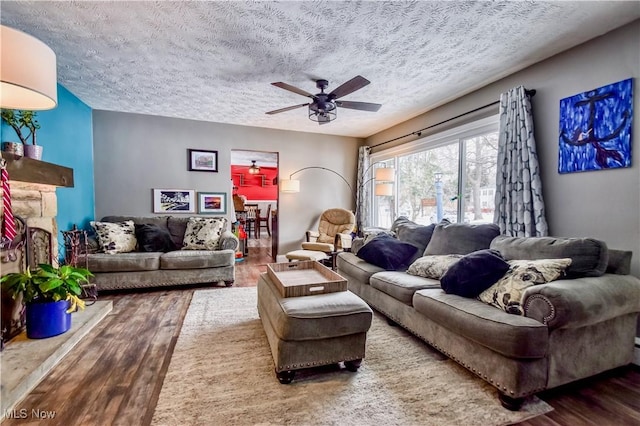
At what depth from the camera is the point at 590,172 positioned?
2486 millimetres

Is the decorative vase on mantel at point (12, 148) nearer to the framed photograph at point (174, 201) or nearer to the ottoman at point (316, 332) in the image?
the ottoman at point (316, 332)

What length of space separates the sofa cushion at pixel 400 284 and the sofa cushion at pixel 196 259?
84.9 inches

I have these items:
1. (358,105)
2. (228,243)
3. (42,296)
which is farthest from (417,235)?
(42,296)

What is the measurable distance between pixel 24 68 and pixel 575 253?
3.23 meters

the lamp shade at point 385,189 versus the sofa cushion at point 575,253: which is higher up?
the lamp shade at point 385,189

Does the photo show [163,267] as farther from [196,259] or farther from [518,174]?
[518,174]

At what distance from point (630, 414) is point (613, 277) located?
30.7 inches

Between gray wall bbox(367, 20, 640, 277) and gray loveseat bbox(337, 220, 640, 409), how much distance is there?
462 millimetres

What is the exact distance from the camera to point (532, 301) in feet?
5.59

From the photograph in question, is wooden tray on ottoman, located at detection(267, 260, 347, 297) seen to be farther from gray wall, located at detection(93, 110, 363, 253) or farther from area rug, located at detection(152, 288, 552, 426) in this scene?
gray wall, located at detection(93, 110, 363, 253)

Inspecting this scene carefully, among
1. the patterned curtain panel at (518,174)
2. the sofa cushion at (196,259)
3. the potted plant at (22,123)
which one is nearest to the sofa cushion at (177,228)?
the sofa cushion at (196,259)

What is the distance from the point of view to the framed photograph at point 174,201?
4.95 meters

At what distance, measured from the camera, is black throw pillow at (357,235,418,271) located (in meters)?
3.11

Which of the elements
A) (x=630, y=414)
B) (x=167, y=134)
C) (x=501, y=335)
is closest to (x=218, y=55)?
(x=167, y=134)
